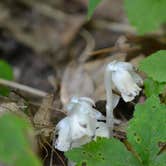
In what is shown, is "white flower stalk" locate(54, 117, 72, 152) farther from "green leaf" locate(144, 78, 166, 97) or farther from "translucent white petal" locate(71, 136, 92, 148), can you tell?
"green leaf" locate(144, 78, 166, 97)

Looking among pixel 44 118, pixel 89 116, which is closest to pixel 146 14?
pixel 44 118

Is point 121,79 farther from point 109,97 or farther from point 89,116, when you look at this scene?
point 89,116

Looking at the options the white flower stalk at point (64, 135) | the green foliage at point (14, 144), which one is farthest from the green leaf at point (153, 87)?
the green foliage at point (14, 144)

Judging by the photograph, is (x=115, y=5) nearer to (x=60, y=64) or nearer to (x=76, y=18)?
(x=76, y=18)

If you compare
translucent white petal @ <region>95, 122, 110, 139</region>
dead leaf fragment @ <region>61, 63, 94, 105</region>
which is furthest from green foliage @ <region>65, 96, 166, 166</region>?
dead leaf fragment @ <region>61, 63, 94, 105</region>

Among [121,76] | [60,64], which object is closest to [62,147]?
[121,76]
